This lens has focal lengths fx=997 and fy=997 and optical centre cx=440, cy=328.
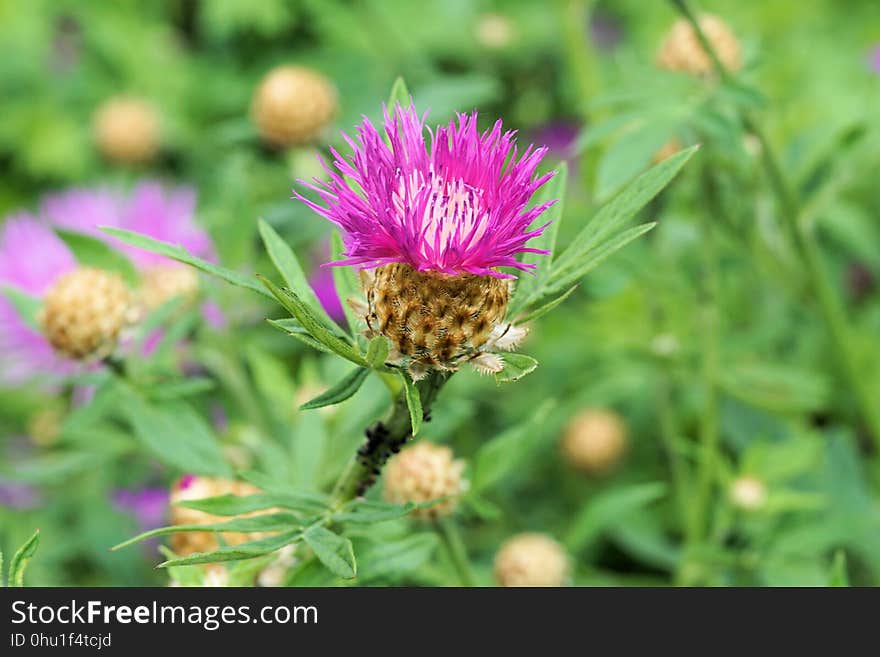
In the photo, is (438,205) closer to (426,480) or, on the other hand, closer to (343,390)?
(343,390)

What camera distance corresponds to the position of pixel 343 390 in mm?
674

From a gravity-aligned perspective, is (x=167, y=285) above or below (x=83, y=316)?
above

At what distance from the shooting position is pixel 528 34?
232 centimetres

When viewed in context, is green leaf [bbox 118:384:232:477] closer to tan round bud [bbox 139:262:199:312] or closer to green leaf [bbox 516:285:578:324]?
tan round bud [bbox 139:262:199:312]

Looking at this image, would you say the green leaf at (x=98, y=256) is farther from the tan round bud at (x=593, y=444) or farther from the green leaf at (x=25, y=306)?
the tan round bud at (x=593, y=444)

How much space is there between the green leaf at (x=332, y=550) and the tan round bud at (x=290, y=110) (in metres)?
0.91

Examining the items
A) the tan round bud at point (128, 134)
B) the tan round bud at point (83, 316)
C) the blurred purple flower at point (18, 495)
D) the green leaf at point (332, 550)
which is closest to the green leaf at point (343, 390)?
the green leaf at point (332, 550)

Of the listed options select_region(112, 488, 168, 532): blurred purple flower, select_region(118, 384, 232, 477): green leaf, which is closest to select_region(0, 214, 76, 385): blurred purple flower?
select_region(112, 488, 168, 532): blurred purple flower

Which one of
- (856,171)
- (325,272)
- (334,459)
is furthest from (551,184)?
(325,272)

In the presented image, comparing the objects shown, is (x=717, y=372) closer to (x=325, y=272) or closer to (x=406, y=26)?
(x=325, y=272)

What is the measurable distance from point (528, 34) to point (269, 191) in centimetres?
102

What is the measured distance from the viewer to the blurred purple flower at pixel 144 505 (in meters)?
1.60


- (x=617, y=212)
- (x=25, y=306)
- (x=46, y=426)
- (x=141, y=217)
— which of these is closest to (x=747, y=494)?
(x=617, y=212)

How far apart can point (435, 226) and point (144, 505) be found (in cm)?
115
